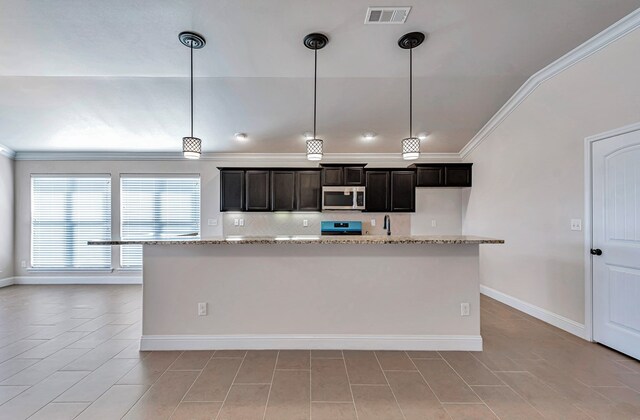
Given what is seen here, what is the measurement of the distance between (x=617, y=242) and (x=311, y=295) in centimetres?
294

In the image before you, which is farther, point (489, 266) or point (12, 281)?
point (12, 281)

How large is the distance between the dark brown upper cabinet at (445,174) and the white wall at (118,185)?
16.4 inches

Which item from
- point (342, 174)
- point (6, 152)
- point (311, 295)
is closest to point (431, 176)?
point (342, 174)

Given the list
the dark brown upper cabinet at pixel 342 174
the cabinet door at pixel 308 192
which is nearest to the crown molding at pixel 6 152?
the cabinet door at pixel 308 192

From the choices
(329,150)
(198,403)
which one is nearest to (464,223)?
(329,150)

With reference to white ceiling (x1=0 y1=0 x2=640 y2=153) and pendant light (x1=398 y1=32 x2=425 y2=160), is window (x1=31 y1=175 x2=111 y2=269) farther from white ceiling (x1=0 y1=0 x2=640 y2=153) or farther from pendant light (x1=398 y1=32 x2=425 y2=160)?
pendant light (x1=398 y1=32 x2=425 y2=160)

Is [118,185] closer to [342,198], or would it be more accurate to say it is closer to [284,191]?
[284,191]

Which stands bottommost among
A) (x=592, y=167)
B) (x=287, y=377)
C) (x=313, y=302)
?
(x=287, y=377)

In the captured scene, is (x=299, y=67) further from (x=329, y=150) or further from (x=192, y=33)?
(x=329, y=150)

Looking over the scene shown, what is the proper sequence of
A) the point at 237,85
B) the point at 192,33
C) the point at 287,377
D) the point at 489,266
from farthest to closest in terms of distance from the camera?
the point at 489,266 → the point at 237,85 → the point at 192,33 → the point at 287,377

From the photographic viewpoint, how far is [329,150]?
5.13 metres

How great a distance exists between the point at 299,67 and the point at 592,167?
3.24 metres

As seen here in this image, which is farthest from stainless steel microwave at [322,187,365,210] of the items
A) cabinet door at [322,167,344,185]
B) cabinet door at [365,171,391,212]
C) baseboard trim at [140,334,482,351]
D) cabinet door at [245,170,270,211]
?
baseboard trim at [140,334,482,351]

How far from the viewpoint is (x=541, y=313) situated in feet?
11.2
